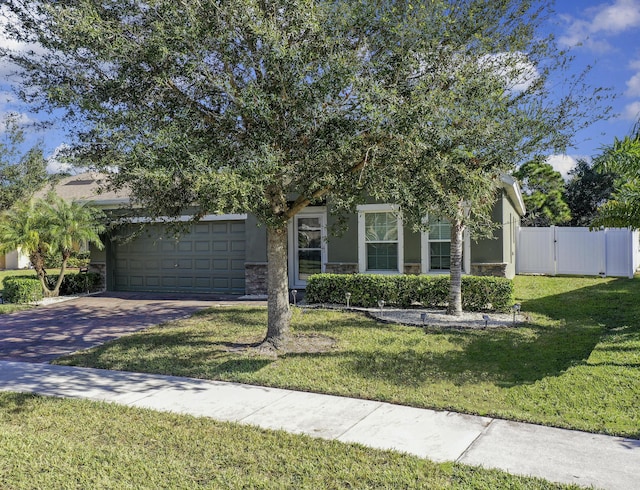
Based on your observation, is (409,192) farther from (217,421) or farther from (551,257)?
(551,257)

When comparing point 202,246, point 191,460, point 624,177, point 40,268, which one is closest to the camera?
point 191,460

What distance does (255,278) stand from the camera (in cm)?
1461

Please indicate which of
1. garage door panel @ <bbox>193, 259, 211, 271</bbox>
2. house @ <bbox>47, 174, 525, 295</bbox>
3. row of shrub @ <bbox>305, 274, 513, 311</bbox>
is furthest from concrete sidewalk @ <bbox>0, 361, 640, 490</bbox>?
garage door panel @ <bbox>193, 259, 211, 271</bbox>

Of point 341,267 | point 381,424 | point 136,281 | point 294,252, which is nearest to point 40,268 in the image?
point 136,281

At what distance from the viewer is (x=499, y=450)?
434cm

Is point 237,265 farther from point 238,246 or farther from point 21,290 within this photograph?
point 21,290

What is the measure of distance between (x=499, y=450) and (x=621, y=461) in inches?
35.9

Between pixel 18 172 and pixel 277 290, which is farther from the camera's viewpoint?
pixel 18 172

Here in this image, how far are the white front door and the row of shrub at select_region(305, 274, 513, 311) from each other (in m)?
2.55

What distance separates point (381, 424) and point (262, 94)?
13.1 feet

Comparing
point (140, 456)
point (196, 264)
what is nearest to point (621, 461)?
point (140, 456)

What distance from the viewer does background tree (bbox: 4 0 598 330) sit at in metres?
6.07

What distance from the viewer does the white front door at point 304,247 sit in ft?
49.4

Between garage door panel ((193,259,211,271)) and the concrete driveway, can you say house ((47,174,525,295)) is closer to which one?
garage door panel ((193,259,211,271))
